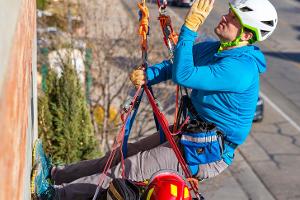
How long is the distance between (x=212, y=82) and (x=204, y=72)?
10 cm

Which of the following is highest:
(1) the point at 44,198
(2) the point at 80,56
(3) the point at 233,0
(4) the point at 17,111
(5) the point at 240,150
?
(3) the point at 233,0

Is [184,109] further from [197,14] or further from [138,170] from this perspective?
[197,14]

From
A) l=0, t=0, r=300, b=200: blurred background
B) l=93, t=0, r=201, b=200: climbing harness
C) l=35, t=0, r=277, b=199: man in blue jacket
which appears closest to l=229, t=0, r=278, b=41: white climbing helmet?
l=35, t=0, r=277, b=199: man in blue jacket

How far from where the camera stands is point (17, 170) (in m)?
3.05

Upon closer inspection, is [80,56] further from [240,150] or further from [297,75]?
[297,75]

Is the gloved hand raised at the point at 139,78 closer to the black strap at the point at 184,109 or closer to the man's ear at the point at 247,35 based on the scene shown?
the black strap at the point at 184,109

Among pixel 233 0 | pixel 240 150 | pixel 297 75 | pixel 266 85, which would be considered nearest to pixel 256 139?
pixel 240 150

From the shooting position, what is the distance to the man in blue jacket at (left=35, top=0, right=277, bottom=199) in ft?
15.3

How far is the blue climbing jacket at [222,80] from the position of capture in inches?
182

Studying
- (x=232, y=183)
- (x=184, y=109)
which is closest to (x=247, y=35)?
(x=184, y=109)

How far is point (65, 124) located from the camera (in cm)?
916

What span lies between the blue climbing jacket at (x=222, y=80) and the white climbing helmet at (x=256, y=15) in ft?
0.51

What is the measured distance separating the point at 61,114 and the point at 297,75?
64.5 ft

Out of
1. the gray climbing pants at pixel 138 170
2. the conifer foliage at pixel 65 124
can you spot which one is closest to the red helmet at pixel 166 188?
the gray climbing pants at pixel 138 170
